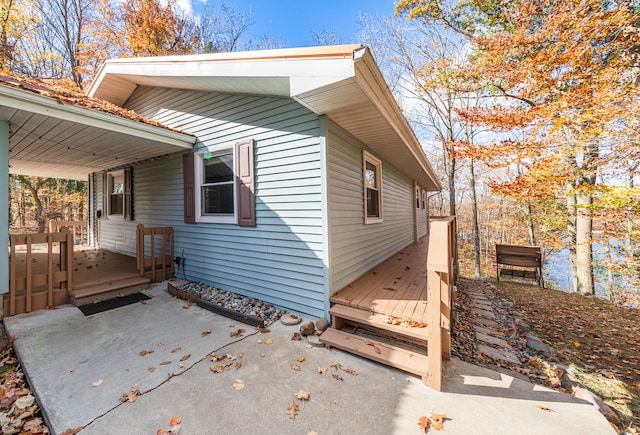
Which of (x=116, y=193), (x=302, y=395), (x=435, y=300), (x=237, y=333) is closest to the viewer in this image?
(x=302, y=395)

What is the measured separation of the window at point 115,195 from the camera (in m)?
6.50

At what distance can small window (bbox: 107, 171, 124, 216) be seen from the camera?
698cm

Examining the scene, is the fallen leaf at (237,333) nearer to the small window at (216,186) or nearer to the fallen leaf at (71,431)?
the fallen leaf at (71,431)

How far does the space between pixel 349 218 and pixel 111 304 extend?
161 inches

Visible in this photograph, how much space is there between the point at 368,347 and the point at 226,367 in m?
1.51

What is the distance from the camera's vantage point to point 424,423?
192cm

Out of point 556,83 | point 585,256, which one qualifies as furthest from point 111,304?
point 585,256

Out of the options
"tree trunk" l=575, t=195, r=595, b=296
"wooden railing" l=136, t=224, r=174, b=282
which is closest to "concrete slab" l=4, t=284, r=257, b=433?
"wooden railing" l=136, t=224, r=174, b=282

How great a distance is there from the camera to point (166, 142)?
459 centimetres

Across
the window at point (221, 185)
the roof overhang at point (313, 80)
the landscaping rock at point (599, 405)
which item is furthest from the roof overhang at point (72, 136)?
the landscaping rock at point (599, 405)

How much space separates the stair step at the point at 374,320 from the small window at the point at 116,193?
6.93 metres

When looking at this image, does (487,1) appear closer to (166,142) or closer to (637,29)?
(637,29)

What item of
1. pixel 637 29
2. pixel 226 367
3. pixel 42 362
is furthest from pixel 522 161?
pixel 42 362

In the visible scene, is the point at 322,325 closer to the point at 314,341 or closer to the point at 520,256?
the point at 314,341
